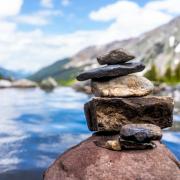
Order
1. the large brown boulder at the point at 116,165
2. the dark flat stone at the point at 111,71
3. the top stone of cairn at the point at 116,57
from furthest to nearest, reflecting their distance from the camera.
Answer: the top stone of cairn at the point at 116,57 → the dark flat stone at the point at 111,71 → the large brown boulder at the point at 116,165

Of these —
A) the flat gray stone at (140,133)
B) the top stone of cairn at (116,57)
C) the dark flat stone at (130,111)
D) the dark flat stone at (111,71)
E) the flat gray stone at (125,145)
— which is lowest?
the flat gray stone at (125,145)

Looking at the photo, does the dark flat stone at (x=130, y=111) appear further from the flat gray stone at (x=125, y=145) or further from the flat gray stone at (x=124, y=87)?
the flat gray stone at (x=125, y=145)

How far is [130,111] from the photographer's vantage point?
1530cm

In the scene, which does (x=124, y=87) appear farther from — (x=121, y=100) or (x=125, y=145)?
(x=125, y=145)

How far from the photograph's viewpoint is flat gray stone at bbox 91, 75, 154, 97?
51.0ft

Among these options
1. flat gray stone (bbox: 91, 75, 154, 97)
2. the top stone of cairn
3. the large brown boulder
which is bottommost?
the large brown boulder

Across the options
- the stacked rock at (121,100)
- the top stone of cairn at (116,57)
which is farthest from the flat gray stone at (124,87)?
the top stone of cairn at (116,57)

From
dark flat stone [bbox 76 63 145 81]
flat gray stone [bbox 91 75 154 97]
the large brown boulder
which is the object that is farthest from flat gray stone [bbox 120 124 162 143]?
dark flat stone [bbox 76 63 145 81]

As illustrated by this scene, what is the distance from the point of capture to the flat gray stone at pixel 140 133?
13508 millimetres

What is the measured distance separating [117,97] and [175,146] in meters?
11.1

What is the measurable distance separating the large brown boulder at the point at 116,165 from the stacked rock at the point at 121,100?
2.51 ft

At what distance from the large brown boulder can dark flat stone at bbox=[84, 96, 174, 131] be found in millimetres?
1020

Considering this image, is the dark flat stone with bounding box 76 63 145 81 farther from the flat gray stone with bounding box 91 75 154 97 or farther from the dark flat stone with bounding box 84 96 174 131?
the dark flat stone with bounding box 84 96 174 131

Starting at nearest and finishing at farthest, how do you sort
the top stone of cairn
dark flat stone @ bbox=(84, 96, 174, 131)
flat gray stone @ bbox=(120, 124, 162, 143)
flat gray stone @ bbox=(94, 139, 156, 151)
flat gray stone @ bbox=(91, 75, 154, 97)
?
flat gray stone @ bbox=(120, 124, 162, 143) < flat gray stone @ bbox=(94, 139, 156, 151) < dark flat stone @ bbox=(84, 96, 174, 131) < flat gray stone @ bbox=(91, 75, 154, 97) < the top stone of cairn
